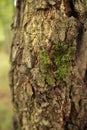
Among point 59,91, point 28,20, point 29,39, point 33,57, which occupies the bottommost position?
point 59,91

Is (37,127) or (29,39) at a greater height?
(29,39)

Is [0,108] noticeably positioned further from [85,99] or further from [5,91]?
[85,99]

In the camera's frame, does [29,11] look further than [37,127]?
No

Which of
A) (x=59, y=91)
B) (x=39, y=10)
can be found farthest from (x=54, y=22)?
(x=59, y=91)

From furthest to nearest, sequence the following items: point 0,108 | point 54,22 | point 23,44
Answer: point 0,108, point 23,44, point 54,22

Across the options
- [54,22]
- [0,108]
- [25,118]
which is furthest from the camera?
[0,108]

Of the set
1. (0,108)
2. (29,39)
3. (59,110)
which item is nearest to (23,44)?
(29,39)
